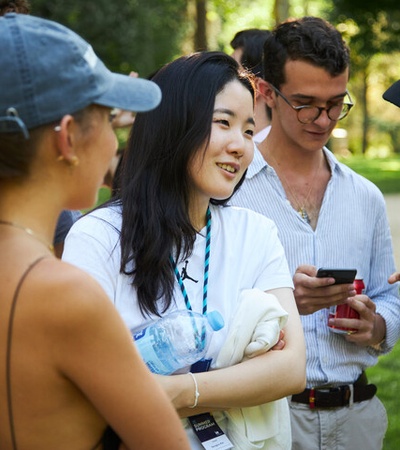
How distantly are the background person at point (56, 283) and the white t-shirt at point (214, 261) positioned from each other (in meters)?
0.74

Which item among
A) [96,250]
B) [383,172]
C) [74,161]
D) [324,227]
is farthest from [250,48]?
[383,172]

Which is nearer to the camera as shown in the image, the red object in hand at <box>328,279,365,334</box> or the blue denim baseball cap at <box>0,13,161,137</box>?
the blue denim baseball cap at <box>0,13,161,137</box>

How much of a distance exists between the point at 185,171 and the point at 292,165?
133 centimetres

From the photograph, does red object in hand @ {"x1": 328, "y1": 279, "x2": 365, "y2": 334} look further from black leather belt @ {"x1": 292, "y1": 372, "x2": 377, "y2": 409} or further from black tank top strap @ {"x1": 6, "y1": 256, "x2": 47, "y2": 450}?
black tank top strap @ {"x1": 6, "y1": 256, "x2": 47, "y2": 450}

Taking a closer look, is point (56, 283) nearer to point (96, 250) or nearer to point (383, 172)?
point (96, 250)

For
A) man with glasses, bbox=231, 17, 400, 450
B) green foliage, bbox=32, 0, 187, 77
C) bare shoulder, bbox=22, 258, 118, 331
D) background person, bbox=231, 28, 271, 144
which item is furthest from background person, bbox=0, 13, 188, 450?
green foliage, bbox=32, 0, 187, 77

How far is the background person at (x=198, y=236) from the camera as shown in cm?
280

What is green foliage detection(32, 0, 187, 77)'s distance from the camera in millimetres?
24047

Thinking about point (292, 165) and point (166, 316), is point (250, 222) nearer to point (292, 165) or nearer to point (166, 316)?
point (166, 316)

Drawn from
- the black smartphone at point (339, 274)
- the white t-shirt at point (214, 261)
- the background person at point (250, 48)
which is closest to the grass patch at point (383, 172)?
the background person at point (250, 48)

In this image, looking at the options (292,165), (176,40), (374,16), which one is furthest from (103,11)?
(292,165)

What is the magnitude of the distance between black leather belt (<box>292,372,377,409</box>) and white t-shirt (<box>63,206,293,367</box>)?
99cm

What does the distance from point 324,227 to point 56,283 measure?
236cm

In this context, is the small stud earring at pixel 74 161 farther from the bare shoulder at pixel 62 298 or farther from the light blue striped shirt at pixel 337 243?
the light blue striped shirt at pixel 337 243
